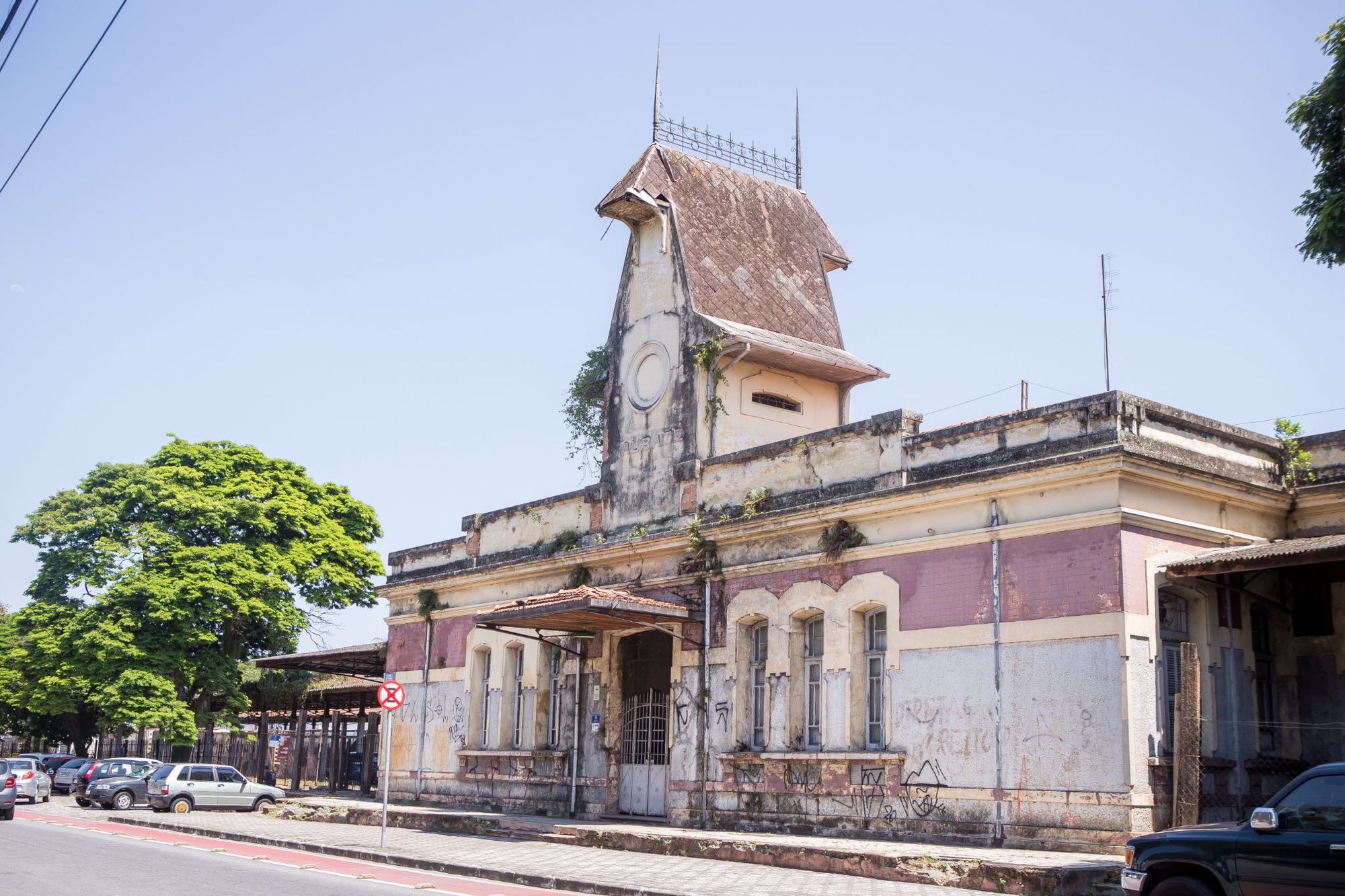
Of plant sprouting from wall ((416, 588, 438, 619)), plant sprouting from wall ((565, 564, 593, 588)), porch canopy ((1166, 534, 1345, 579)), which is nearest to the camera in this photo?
porch canopy ((1166, 534, 1345, 579))

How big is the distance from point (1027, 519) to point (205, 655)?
29.3 meters

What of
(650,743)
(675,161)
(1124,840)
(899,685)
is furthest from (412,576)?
(1124,840)

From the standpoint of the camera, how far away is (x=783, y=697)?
62.8 ft

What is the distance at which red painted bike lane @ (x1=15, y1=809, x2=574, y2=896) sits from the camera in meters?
14.4

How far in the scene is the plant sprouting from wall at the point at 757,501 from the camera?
20.1 metres

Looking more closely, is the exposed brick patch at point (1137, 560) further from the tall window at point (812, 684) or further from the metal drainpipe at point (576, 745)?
the metal drainpipe at point (576, 745)

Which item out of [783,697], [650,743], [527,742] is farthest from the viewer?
[527,742]

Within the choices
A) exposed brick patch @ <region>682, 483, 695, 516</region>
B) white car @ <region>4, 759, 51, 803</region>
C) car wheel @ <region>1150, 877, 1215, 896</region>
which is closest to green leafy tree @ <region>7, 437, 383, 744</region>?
white car @ <region>4, 759, 51, 803</region>

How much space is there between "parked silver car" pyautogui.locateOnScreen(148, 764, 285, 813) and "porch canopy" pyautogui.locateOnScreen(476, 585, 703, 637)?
37.9 ft

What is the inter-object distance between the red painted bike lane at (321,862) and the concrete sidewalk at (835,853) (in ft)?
10.8

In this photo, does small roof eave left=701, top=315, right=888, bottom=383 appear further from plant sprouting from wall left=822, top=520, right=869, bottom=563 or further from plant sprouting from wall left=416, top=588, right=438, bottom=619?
plant sprouting from wall left=416, top=588, right=438, bottom=619

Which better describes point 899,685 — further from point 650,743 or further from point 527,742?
point 527,742

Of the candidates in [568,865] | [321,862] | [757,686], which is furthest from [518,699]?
[568,865]

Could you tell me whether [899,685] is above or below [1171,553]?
below
